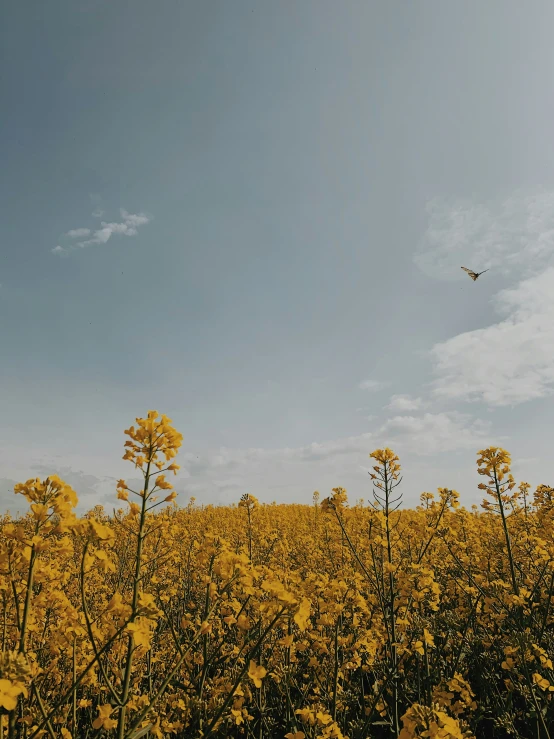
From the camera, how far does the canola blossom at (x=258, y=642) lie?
2.08m

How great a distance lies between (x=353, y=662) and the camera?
3.69 meters

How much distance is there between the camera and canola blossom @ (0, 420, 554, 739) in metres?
2.08

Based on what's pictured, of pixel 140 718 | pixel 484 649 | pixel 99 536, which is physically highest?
pixel 99 536

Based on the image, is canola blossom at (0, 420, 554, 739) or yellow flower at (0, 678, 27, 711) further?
canola blossom at (0, 420, 554, 739)

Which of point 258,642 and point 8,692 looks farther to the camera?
point 258,642

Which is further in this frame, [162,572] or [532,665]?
[162,572]

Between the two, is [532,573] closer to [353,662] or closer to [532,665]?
[532,665]

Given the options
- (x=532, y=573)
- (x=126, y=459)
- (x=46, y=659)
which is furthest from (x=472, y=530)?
(x=126, y=459)

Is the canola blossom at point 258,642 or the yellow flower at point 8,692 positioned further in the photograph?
the canola blossom at point 258,642

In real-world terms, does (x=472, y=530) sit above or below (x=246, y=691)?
above

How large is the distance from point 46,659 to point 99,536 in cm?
375

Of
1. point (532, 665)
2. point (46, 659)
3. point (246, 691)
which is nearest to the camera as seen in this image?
point (246, 691)

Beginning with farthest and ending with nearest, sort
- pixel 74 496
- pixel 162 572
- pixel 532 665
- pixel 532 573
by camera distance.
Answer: pixel 162 572, pixel 532 573, pixel 532 665, pixel 74 496

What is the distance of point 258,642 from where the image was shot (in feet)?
6.40
